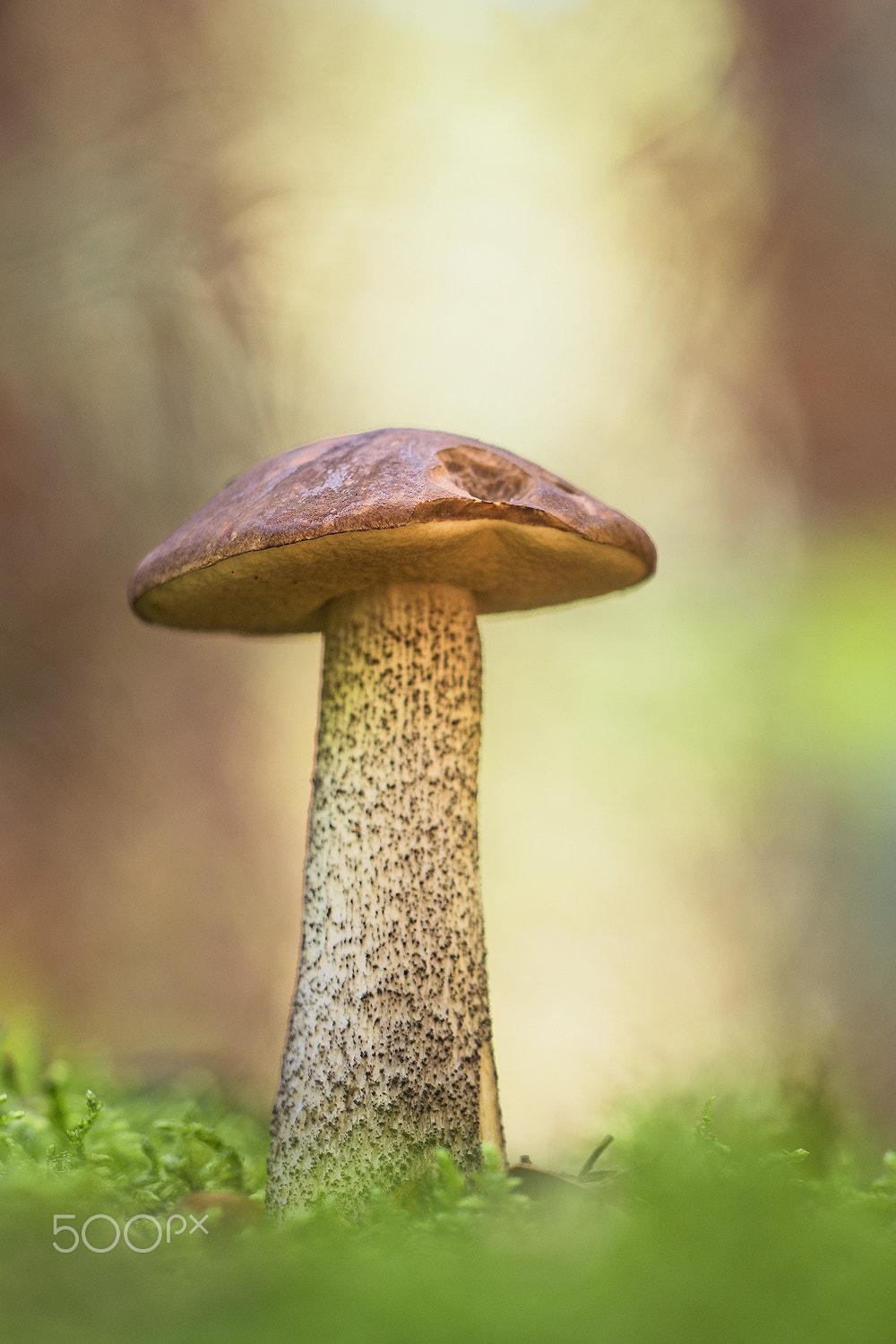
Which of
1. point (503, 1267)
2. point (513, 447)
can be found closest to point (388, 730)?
point (503, 1267)

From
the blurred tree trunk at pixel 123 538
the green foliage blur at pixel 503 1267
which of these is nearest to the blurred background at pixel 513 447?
the blurred tree trunk at pixel 123 538

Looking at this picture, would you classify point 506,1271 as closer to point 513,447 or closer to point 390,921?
point 390,921

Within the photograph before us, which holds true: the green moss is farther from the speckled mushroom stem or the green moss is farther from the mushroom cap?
the mushroom cap

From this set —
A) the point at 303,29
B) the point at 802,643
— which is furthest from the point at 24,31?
the point at 802,643

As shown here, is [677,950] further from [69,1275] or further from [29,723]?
[69,1275]

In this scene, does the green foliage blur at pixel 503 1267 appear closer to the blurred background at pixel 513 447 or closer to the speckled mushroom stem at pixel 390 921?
the speckled mushroom stem at pixel 390 921
